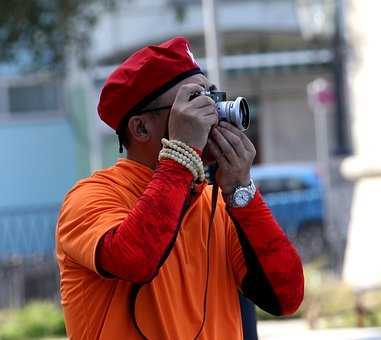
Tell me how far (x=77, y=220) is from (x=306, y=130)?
2791 cm

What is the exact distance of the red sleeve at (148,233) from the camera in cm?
226

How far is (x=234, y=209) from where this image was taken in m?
2.46

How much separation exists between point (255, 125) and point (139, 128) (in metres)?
28.0

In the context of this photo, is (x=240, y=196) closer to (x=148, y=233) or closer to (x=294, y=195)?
(x=148, y=233)

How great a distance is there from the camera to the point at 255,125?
30422 mm

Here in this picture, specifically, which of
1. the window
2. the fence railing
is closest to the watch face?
the fence railing

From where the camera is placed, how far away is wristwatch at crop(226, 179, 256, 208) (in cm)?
244

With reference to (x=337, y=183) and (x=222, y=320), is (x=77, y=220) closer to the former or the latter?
(x=222, y=320)

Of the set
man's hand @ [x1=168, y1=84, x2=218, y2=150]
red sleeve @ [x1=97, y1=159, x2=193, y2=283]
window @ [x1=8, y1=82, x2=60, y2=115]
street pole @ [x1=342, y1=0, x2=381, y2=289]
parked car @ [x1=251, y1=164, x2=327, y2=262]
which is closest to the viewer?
red sleeve @ [x1=97, y1=159, x2=193, y2=283]

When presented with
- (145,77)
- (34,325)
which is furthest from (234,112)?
(34,325)

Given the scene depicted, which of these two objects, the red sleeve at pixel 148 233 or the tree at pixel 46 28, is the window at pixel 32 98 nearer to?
the tree at pixel 46 28

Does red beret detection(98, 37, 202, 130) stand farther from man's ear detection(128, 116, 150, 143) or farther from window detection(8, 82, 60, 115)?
window detection(8, 82, 60, 115)

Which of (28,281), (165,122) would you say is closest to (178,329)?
(165,122)

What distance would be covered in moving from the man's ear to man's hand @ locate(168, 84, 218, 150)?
11 cm
